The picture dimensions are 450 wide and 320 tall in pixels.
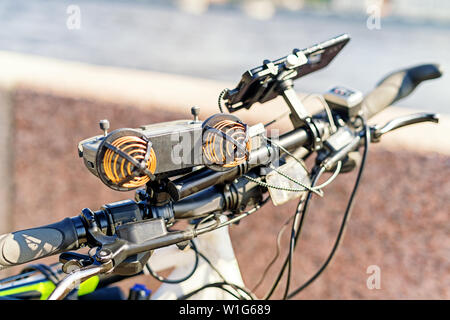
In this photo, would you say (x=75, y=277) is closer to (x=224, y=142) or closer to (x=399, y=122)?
(x=224, y=142)

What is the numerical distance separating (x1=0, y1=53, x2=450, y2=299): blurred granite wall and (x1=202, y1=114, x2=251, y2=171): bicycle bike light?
1.56 m

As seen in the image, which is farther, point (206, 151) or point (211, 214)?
point (211, 214)

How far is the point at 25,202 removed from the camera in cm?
312

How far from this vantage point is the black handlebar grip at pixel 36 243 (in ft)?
3.60

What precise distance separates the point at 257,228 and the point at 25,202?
1.38 meters

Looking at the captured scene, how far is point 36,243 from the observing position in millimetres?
1121

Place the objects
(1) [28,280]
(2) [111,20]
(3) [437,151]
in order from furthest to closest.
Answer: (2) [111,20], (3) [437,151], (1) [28,280]

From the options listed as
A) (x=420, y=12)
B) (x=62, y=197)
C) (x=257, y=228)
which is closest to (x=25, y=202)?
(x=62, y=197)

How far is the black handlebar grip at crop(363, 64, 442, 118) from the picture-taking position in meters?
1.77

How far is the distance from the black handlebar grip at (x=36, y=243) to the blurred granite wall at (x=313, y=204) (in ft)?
5.38

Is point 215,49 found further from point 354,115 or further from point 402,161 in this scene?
point 354,115

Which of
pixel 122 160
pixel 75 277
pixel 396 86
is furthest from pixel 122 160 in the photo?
pixel 396 86

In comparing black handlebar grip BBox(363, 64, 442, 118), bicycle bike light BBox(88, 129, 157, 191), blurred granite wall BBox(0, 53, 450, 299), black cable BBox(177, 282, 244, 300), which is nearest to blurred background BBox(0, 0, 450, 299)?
blurred granite wall BBox(0, 53, 450, 299)

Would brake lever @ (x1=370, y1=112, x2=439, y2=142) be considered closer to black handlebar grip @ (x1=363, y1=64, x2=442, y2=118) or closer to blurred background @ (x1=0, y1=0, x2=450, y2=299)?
black handlebar grip @ (x1=363, y1=64, x2=442, y2=118)
